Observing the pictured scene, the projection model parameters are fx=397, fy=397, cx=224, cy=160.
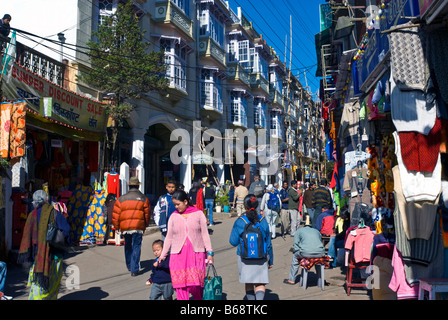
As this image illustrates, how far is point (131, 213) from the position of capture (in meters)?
7.98

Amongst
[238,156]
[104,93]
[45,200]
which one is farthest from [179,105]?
[45,200]

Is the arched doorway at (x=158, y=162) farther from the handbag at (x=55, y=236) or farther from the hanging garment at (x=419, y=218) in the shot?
the hanging garment at (x=419, y=218)

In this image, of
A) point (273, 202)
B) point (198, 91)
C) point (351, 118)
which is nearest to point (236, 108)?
point (198, 91)

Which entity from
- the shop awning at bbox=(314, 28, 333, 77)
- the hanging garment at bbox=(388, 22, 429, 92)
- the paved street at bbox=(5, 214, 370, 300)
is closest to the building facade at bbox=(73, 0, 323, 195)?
the shop awning at bbox=(314, 28, 333, 77)

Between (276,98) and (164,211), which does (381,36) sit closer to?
(164,211)

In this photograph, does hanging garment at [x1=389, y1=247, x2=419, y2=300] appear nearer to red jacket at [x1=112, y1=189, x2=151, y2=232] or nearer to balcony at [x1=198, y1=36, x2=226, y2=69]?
red jacket at [x1=112, y1=189, x2=151, y2=232]

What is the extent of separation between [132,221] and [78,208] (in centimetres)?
476

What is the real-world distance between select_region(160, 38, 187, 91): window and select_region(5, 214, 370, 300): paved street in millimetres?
→ 10724

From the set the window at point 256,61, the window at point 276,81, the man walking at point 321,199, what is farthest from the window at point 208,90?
the window at point 276,81

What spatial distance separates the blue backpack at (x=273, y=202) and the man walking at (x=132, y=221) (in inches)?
217

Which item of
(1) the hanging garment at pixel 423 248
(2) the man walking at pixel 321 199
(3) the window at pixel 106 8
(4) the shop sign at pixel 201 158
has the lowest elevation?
(1) the hanging garment at pixel 423 248

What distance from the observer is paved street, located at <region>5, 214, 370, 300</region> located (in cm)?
672

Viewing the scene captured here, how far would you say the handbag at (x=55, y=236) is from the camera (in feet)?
17.4

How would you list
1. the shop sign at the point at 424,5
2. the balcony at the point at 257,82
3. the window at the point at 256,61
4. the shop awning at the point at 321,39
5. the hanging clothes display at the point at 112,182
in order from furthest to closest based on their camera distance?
the window at the point at 256,61 → the balcony at the point at 257,82 → the shop awning at the point at 321,39 → the hanging clothes display at the point at 112,182 → the shop sign at the point at 424,5
